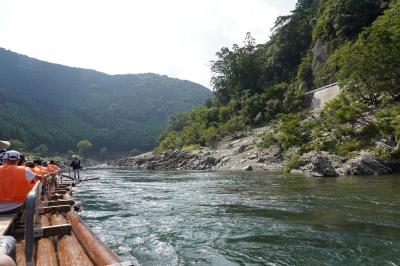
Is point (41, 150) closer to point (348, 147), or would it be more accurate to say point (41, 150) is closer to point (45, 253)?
point (348, 147)

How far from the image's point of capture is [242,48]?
8225cm

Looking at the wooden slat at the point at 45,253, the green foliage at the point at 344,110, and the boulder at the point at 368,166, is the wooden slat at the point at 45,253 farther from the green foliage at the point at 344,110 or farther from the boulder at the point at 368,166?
the green foliage at the point at 344,110

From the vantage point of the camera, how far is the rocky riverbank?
26688mm

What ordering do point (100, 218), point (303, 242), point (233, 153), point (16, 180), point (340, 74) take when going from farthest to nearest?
point (233, 153)
point (340, 74)
point (100, 218)
point (303, 242)
point (16, 180)

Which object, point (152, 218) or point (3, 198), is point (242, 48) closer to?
point (152, 218)

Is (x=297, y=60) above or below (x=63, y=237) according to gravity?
above

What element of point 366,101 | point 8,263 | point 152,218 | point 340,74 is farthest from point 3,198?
point 366,101

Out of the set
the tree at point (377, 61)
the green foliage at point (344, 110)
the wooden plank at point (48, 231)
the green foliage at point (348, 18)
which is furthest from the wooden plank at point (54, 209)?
the green foliage at point (348, 18)

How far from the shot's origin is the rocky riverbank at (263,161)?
26.7 meters

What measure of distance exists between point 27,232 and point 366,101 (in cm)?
4198

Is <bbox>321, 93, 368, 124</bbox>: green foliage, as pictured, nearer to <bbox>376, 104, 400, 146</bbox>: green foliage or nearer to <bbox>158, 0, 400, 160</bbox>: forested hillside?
<bbox>158, 0, 400, 160</bbox>: forested hillside

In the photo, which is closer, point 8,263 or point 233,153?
point 8,263

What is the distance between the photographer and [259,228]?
1072 centimetres

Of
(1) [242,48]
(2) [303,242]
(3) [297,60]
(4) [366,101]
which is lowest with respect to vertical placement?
(2) [303,242]
